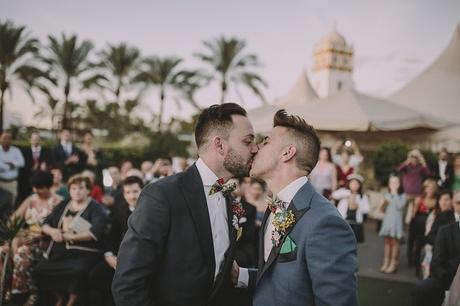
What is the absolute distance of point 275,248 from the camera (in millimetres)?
2168

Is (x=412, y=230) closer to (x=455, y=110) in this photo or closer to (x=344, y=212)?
(x=344, y=212)

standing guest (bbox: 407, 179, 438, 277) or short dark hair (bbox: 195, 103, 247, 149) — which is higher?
short dark hair (bbox: 195, 103, 247, 149)

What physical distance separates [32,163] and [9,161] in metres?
1.21

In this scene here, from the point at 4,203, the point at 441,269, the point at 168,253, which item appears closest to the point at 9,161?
the point at 4,203

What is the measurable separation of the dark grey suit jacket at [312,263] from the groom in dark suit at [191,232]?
0.31 metres

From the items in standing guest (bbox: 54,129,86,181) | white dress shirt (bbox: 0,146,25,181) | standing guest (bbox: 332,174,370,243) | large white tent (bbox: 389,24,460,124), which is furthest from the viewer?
large white tent (bbox: 389,24,460,124)

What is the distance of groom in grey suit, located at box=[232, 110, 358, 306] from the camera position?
6.20 feet

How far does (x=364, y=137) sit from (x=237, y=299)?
14783 mm

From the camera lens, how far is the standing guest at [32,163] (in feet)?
29.6

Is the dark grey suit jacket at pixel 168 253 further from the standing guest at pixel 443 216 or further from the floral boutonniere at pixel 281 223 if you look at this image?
the standing guest at pixel 443 216

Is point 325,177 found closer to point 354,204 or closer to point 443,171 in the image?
point 354,204

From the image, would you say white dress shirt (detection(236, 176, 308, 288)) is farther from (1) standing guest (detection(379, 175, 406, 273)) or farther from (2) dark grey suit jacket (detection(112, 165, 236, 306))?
(1) standing guest (detection(379, 175, 406, 273))

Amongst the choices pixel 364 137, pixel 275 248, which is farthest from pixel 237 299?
pixel 364 137

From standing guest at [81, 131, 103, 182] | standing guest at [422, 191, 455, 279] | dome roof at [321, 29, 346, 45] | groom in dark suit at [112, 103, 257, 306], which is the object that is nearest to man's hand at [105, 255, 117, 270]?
groom in dark suit at [112, 103, 257, 306]
